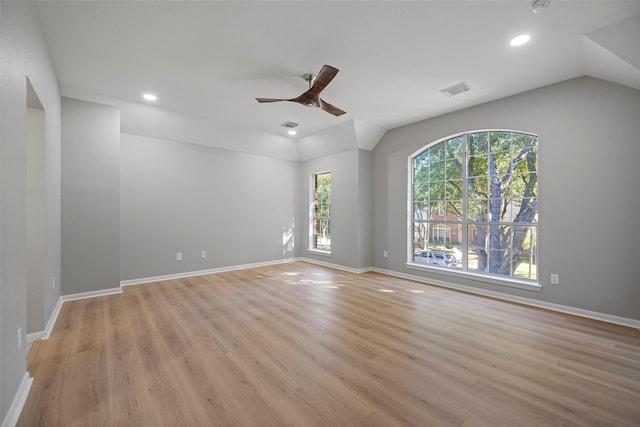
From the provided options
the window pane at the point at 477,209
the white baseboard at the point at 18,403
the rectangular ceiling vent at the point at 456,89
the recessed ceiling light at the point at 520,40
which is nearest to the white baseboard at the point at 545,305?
the window pane at the point at 477,209

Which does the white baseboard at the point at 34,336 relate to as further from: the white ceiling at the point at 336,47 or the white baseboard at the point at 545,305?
the white baseboard at the point at 545,305

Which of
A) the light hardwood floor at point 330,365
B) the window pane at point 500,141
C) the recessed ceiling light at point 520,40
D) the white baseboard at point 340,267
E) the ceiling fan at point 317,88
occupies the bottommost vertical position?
the light hardwood floor at point 330,365

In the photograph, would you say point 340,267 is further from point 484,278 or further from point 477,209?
point 477,209

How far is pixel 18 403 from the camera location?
1.59m

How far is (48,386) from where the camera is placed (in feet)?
5.98

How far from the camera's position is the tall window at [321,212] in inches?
247

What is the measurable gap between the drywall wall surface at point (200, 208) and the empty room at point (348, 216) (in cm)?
5

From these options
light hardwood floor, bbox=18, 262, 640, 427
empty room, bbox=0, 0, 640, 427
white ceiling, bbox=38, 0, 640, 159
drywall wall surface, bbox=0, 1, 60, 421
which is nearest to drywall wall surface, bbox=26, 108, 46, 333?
empty room, bbox=0, 0, 640, 427

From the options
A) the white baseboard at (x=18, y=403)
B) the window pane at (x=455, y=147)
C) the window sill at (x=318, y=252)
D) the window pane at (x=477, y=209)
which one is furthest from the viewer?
the window sill at (x=318, y=252)

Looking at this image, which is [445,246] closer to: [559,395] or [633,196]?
[633,196]

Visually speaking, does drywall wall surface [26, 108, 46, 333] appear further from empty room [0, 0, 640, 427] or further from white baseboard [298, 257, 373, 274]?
white baseboard [298, 257, 373, 274]

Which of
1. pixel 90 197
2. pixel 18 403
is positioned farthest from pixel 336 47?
pixel 90 197

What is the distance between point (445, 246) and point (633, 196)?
88.5 inches

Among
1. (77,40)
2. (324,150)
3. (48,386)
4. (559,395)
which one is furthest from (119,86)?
(559,395)
